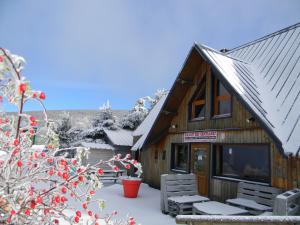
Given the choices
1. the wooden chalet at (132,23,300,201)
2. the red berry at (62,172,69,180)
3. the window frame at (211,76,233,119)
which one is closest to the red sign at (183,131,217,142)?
the wooden chalet at (132,23,300,201)

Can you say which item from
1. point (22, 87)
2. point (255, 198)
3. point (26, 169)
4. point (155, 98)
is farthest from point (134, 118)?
point (22, 87)

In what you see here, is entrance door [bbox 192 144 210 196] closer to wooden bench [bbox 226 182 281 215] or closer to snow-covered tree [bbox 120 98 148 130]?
wooden bench [bbox 226 182 281 215]

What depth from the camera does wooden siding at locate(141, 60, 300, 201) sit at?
7451mm

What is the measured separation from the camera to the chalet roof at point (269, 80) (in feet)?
24.0

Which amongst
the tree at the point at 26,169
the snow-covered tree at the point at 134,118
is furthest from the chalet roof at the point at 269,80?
the snow-covered tree at the point at 134,118

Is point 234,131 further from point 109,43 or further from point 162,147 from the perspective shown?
point 109,43

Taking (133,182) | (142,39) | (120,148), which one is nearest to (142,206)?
(133,182)

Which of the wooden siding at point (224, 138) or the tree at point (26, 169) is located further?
the wooden siding at point (224, 138)

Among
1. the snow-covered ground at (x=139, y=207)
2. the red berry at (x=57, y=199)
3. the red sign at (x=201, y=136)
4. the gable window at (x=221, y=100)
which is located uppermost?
the gable window at (x=221, y=100)

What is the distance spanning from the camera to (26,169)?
6.77 ft

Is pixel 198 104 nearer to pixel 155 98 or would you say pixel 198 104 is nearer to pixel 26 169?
pixel 26 169

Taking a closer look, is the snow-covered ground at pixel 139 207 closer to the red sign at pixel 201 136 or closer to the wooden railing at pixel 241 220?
the red sign at pixel 201 136

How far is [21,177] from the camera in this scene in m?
1.87

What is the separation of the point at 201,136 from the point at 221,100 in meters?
1.69
